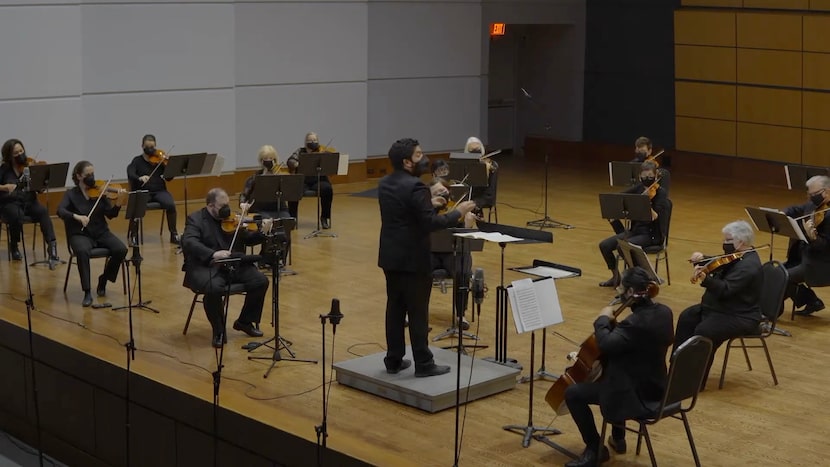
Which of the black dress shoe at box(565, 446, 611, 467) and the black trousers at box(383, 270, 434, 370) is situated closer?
the black dress shoe at box(565, 446, 611, 467)

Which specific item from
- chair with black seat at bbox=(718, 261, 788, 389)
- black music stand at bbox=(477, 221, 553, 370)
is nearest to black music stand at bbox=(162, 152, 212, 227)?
black music stand at bbox=(477, 221, 553, 370)

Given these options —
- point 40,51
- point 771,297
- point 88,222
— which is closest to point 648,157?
point 771,297

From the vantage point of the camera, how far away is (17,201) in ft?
34.9

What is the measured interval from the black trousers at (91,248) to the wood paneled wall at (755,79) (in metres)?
10.1

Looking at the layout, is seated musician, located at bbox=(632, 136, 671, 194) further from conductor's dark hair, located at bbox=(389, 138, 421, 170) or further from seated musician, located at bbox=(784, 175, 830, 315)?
conductor's dark hair, located at bbox=(389, 138, 421, 170)

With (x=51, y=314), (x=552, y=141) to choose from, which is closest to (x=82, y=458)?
(x=51, y=314)

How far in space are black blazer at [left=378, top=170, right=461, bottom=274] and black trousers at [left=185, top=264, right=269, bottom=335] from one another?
1.64 metres

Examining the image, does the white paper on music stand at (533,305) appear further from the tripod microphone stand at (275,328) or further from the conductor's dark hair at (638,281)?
the tripod microphone stand at (275,328)

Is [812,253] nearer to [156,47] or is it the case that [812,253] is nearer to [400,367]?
[400,367]

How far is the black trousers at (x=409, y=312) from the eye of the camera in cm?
701

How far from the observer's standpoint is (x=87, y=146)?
13.3m

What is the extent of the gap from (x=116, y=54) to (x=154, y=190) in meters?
2.46

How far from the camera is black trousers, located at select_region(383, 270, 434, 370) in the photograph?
276 inches

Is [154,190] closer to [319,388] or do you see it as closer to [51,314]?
[51,314]
